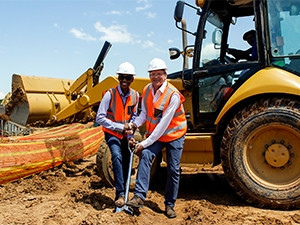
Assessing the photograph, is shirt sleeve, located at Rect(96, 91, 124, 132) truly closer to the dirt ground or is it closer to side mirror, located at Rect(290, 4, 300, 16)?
the dirt ground

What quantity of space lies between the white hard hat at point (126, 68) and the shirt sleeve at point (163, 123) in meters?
0.67

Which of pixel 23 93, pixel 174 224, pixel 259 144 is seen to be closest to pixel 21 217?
pixel 174 224

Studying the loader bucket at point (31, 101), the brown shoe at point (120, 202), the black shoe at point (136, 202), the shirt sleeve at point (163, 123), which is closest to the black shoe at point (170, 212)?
the black shoe at point (136, 202)

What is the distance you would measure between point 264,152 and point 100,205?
213cm

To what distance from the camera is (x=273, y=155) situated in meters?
4.70

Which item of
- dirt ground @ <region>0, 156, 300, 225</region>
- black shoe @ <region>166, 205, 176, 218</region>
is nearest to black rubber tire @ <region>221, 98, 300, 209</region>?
dirt ground @ <region>0, 156, 300, 225</region>

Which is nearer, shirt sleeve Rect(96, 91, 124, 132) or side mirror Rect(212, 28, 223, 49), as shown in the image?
shirt sleeve Rect(96, 91, 124, 132)

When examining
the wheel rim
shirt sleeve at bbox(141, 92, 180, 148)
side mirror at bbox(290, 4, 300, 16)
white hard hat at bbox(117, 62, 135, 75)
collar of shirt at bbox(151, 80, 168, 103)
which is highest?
side mirror at bbox(290, 4, 300, 16)

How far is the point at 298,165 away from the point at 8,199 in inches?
146

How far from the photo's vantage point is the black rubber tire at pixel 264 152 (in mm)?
4547

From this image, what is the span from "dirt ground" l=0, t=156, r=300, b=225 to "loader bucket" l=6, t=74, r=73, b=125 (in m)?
3.65

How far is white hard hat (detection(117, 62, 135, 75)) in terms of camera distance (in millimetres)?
4676

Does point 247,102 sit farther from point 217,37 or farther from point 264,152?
point 217,37

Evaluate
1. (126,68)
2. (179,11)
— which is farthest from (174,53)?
(126,68)
